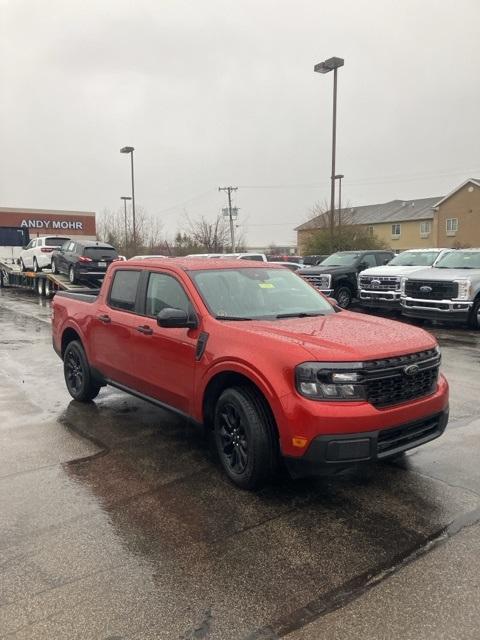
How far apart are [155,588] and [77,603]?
0.40 m

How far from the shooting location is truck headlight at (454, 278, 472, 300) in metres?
12.4

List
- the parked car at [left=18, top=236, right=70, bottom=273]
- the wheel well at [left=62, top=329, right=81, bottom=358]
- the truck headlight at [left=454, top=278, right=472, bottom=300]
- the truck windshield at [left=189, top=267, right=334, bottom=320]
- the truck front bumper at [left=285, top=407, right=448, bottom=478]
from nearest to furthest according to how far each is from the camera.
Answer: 1. the truck front bumper at [left=285, top=407, right=448, bottom=478]
2. the truck windshield at [left=189, top=267, right=334, bottom=320]
3. the wheel well at [left=62, top=329, right=81, bottom=358]
4. the truck headlight at [left=454, top=278, right=472, bottom=300]
5. the parked car at [left=18, top=236, right=70, bottom=273]

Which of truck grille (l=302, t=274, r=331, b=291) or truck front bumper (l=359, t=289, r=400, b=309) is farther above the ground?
truck grille (l=302, t=274, r=331, b=291)

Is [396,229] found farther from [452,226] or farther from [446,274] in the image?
[446,274]

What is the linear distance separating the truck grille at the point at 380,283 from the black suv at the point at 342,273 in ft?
4.00

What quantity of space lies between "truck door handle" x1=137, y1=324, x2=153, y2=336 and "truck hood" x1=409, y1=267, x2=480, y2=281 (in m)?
9.42

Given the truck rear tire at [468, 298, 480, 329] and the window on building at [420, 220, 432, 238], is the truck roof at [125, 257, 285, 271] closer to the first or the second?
the truck rear tire at [468, 298, 480, 329]

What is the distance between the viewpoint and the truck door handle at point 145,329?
503cm

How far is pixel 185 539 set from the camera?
3426 mm

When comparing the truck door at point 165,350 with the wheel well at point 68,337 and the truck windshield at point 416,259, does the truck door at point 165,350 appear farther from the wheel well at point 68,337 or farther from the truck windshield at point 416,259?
the truck windshield at point 416,259

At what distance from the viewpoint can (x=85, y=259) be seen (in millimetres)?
18984

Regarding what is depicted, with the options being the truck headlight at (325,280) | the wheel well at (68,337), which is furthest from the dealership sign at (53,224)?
the wheel well at (68,337)

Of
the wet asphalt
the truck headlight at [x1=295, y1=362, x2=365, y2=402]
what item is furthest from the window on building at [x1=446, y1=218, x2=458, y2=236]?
the truck headlight at [x1=295, y1=362, x2=365, y2=402]

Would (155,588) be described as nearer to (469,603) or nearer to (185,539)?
(185,539)
